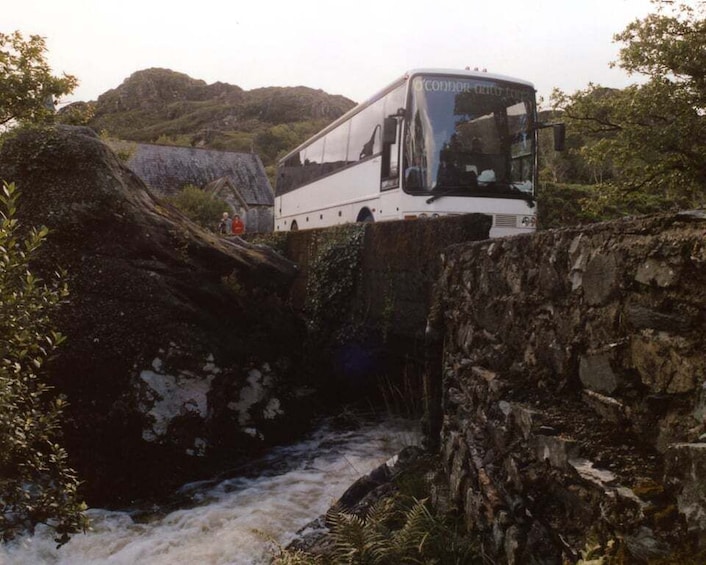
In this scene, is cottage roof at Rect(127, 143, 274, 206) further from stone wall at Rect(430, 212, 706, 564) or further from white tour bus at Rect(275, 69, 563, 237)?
stone wall at Rect(430, 212, 706, 564)

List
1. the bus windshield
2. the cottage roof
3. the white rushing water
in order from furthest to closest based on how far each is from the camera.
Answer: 1. the cottage roof
2. the bus windshield
3. the white rushing water

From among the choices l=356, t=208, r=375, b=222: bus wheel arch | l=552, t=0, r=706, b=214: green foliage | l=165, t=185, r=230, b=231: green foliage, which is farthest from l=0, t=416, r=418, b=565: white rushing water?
l=165, t=185, r=230, b=231: green foliage

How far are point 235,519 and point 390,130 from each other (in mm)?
7859

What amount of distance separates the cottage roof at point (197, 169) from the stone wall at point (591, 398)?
4447 cm

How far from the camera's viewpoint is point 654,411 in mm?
2400

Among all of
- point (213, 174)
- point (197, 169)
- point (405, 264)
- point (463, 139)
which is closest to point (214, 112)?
point (197, 169)

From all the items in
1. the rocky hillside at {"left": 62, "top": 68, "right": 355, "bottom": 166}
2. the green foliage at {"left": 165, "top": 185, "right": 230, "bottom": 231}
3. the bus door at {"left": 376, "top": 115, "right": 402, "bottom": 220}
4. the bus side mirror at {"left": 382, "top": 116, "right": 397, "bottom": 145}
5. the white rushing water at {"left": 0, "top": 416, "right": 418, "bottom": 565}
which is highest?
the rocky hillside at {"left": 62, "top": 68, "right": 355, "bottom": 166}

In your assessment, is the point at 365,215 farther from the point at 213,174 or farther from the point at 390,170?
the point at 213,174

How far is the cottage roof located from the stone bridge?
44169 mm

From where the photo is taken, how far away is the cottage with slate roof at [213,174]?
44.9 m

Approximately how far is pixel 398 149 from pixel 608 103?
282 inches

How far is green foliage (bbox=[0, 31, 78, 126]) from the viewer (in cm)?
1369

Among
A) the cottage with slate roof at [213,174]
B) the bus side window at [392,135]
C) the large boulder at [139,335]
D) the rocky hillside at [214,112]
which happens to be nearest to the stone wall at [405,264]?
the large boulder at [139,335]

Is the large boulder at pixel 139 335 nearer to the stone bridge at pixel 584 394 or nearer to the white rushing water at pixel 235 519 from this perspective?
the white rushing water at pixel 235 519
